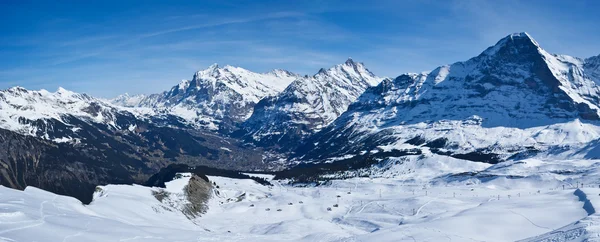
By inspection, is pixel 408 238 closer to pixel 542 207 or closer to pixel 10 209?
pixel 542 207

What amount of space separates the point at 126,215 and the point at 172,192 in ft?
200

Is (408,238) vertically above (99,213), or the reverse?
(99,213)

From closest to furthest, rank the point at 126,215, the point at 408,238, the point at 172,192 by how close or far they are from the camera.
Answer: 1. the point at 408,238
2. the point at 126,215
3. the point at 172,192

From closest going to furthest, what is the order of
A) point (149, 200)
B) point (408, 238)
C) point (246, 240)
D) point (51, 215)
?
point (51, 215), point (408, 238), point (246, 240), point (149, 200)

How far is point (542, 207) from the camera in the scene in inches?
4400

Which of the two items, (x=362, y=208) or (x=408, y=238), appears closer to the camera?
(x=408, y=238)

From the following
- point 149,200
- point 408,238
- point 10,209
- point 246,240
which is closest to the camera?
Result: point 10,209

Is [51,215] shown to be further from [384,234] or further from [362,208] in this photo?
[362,208]

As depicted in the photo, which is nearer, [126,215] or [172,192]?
[126,215]

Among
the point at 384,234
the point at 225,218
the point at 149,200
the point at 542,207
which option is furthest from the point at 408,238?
the point at 225,218

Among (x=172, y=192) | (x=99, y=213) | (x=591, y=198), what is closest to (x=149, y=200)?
(x=172, y=192)

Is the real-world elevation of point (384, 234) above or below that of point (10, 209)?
below

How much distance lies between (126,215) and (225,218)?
65437 mm

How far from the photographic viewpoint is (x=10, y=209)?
246 feet
